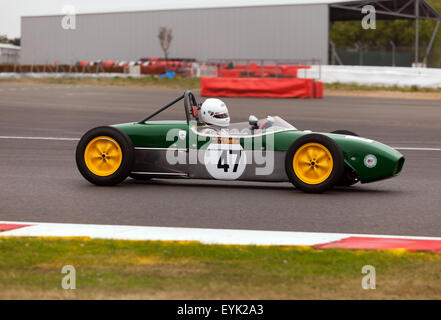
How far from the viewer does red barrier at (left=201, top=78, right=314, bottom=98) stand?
2997cm

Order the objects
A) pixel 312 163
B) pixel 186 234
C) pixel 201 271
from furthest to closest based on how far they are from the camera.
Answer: pixel 312 163 → pixel 186 234 → pixel 201 271

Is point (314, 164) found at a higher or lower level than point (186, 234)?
higher

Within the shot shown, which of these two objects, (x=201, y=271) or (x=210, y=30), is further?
(x=210, y=30)

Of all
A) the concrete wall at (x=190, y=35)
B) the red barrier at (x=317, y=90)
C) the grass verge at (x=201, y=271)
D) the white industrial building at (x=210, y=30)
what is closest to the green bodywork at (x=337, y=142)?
the grass verge at (x=201, y=271)

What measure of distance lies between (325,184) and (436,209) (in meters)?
1.23

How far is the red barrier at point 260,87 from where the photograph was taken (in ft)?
98.3

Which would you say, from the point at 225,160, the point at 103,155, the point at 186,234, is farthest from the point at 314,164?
the point at 186,234

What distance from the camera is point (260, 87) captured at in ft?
99.5

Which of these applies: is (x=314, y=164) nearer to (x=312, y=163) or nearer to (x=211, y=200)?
(x=312, y=163)

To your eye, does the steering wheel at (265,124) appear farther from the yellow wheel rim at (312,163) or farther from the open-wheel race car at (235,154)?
the yellow wheel rim at (312,163)

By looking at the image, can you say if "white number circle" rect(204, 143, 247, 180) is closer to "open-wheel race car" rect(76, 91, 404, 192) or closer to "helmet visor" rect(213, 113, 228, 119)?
"open-wheel race car" rect(76, 91, 404, 192)

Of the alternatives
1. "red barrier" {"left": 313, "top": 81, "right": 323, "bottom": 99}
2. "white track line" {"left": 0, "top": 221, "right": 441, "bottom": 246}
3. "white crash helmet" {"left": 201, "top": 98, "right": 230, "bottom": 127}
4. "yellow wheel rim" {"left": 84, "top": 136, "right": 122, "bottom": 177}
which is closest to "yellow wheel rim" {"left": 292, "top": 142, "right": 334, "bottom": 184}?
"white crash helmet" {"left": 201, "top": 98, "right": 230, "bottom": 127}

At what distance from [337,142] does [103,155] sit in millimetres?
2605

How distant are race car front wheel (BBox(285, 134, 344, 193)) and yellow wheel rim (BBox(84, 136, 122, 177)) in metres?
1.93
